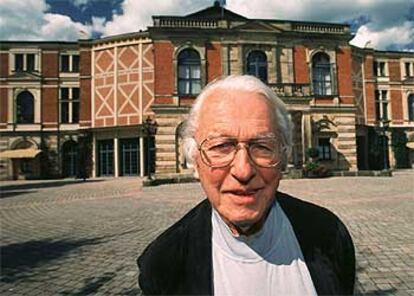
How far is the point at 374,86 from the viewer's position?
35875 millimetres

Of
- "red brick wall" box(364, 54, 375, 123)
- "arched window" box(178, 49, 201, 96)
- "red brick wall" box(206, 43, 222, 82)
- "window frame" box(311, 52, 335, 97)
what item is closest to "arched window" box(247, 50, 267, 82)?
"red brick wall" box(206, 43, 222, 82)

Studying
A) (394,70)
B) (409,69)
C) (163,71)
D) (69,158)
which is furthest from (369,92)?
(69,158)

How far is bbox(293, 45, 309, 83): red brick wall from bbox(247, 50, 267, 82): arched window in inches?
101

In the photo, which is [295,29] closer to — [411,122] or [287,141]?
[411,122]

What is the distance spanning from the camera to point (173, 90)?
84.3 feet

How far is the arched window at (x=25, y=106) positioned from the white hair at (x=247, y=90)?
35651 mm

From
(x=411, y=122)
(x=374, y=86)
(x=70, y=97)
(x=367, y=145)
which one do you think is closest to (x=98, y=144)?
(x=70, y=97)

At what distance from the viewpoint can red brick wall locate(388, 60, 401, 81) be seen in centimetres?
3697

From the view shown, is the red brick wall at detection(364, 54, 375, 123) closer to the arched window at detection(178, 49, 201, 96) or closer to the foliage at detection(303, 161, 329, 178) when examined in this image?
the foliage at detection(303, 161, 329, 178)

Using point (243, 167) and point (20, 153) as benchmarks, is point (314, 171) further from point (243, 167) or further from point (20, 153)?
point (20, 153)

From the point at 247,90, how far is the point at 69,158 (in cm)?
3446

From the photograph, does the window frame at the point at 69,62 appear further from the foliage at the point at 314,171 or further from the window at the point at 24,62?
the foliage at the point at 314,171

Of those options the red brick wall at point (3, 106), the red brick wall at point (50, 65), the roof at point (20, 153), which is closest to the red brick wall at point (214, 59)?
the red brick wall at point (50, 65)

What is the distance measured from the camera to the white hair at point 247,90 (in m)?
1.44
